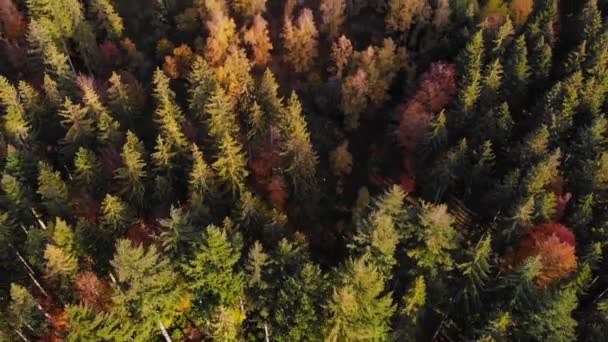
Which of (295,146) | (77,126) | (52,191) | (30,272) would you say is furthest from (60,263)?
(295,146)

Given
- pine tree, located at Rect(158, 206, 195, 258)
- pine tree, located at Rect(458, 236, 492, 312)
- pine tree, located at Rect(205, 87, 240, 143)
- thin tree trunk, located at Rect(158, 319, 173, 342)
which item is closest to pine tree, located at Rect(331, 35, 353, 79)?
pine tree, located at Rect(205, 87, 240, 143)

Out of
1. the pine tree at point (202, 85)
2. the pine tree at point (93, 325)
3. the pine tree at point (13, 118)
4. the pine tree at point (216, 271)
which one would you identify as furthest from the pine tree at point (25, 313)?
the pine tree at point (202, 85)

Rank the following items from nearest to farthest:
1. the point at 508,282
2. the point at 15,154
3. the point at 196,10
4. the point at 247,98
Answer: the point at 508,282 < the point at 15,154 < the point at 247,98 < the point at 196,10

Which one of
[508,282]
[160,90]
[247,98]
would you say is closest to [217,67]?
[247,98]

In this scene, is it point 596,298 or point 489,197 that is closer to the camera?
point 596,298

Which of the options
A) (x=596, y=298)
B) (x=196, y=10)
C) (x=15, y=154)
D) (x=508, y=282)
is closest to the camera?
(x=508, y=282)

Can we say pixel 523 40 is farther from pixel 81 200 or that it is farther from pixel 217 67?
pixel 81 200

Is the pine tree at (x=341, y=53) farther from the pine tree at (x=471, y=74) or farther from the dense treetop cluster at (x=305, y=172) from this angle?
the pine tree at (x=471, y=74)
